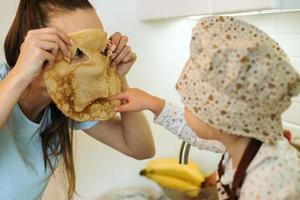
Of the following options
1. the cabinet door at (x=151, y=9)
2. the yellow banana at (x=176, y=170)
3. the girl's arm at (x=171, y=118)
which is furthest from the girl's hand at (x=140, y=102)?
the yellow banana at (x=176, y=170)

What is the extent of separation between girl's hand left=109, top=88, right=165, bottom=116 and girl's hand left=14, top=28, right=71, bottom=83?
0.60 feet

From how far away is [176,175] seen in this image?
1.50m

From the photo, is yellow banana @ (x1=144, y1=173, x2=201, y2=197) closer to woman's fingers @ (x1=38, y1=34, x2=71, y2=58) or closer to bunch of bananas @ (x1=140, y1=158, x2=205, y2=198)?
bunch of bananas @ (x1=140, y1=158, x2=205, y2=198)

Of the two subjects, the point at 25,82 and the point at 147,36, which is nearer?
the point at 25,82

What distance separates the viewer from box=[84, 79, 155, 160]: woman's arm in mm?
1073

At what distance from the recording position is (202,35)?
54 centimetres

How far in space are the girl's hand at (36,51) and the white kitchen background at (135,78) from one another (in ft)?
2.66

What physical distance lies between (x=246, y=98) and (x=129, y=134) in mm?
594

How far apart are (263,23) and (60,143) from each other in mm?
722

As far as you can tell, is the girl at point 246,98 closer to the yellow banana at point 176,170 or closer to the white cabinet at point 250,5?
the white cabinet at point 250,5

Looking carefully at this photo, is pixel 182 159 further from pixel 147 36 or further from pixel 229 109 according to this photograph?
pixel 229 109

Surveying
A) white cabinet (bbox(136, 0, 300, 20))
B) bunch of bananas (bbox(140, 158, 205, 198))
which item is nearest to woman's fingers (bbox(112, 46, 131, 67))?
white cabinet (bbox(136, 0, 300, 20))

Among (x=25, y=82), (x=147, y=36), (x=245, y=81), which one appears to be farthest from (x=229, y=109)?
(x=147, y=36)

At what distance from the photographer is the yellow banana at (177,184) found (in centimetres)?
140
